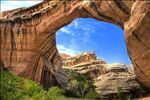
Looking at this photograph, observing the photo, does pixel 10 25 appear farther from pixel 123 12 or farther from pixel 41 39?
pixel 123 12

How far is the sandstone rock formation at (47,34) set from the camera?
90.0ft

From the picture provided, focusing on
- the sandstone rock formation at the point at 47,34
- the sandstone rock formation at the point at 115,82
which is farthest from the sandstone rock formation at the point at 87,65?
the sandstone rock formation at the point at 47,34

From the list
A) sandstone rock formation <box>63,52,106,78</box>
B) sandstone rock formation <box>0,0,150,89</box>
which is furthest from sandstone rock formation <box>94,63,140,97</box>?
sandstone rock formation <box>63,52,106,78</box>

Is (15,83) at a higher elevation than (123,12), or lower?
lower

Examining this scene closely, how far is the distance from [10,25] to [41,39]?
3416 millimetres

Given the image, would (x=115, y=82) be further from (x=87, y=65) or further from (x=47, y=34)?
(x=87, y=65)

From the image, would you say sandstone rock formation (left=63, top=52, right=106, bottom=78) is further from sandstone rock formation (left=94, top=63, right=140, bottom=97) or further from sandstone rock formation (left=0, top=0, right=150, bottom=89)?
sandstone rock formation (left=0, top=0, right=150, bottom=89)

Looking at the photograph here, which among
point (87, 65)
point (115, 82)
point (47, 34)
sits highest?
point (47, 34)

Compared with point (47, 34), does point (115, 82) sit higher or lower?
lower

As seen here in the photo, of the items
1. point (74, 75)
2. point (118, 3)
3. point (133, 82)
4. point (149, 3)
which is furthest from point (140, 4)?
point (74, 75)

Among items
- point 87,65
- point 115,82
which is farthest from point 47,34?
point 87,65

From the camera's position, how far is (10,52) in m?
36.0

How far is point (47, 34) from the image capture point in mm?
34531

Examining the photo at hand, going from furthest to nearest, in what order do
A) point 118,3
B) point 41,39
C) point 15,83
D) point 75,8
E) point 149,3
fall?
1. point 41,39
2. point 75,8
3. point 118,3
4. point 149,3
5. point 15,83
